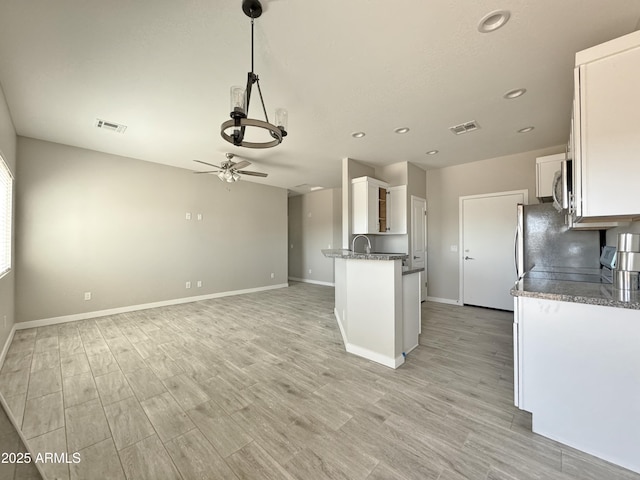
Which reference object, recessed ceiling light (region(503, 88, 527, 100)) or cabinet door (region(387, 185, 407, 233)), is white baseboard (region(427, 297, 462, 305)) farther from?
recessed ceiling light (region(503, 88, 527, 100))

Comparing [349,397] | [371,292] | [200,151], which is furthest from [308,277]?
[349,397]

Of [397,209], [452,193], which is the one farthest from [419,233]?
[452,193]

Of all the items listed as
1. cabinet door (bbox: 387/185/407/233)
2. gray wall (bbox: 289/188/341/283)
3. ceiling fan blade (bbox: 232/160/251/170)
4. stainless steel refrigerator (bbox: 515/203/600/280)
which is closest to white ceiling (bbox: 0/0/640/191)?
ceiling fan blade (bbox: 232/160/251/170)

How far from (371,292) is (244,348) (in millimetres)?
1671

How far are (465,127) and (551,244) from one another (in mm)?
1821

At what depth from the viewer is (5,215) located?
3.14 m

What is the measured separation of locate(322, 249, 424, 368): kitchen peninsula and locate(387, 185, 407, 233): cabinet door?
208 centimetres

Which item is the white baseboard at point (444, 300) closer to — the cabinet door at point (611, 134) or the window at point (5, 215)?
the cabinet door at point (611, 134)

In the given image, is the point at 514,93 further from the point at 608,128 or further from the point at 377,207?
the point at 377,207

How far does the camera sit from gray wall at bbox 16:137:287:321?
3857mm

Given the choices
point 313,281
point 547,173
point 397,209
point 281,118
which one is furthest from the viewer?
point 313,281

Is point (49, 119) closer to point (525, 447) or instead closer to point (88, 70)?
point (88, 70)

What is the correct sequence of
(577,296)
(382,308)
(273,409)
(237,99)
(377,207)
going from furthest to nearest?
(377,207)
(382,308)
(273,409)
(237,99)
(577,296)

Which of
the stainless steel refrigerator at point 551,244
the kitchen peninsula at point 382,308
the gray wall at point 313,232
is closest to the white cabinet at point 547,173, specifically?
the stainless steel refrigerator at point 551,244
